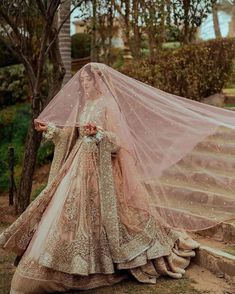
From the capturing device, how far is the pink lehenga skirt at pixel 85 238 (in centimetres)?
447

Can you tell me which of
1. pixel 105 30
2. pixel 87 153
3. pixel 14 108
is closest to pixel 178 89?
pixel 105 30

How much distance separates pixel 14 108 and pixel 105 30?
2.43 meters

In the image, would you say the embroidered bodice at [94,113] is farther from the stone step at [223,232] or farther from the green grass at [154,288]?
the stone step at [223,232]

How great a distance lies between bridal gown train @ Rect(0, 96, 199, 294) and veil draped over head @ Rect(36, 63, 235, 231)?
10 cm

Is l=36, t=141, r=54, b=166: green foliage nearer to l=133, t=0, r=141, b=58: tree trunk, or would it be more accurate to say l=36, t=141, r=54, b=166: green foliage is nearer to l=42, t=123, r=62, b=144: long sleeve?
l=133, t=0, r=141, b=58: tree trunk

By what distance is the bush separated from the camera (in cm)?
956

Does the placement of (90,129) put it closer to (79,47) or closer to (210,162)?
(210,162)

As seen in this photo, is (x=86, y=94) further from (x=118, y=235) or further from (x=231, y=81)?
(x=231, y=81)

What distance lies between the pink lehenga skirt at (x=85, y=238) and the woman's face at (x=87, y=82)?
47cm

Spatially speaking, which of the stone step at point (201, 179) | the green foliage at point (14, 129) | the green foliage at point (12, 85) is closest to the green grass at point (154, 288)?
the stone step at point (201, 179)

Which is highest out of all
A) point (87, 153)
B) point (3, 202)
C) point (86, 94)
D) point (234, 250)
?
point (86, 94)

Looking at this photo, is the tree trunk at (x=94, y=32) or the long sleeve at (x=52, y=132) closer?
the long sleeve at (x=52, y=132)

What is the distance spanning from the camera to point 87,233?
15.0 ft

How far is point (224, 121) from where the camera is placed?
5258 mm
